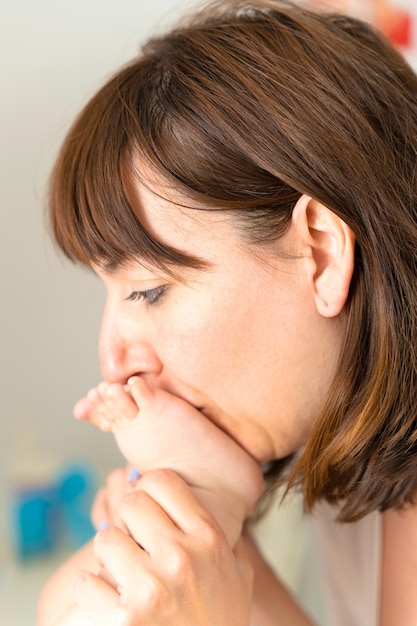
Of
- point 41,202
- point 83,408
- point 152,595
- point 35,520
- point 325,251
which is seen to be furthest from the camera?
point 35,520

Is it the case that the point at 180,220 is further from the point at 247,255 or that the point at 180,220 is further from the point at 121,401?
the point at 121,401

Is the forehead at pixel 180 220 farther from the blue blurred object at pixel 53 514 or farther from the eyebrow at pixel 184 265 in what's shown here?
the blue blurred object at pixel 53 514

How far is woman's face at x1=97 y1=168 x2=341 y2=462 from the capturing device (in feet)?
2.74

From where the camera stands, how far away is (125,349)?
0.91 m

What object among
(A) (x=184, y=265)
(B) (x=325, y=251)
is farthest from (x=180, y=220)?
(B) (x=325, y=251)

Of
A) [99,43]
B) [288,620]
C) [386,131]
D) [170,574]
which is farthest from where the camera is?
[99,43]

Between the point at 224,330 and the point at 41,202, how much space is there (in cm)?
70

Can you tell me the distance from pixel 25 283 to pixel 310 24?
0.85 metres

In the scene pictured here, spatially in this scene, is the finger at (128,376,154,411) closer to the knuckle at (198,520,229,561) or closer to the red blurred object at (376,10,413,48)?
the knuckle at (198,520,229,561)

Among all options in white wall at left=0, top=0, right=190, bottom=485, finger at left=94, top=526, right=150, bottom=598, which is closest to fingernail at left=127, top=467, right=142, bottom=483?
→ finger at left=94, top=526, right=150, bottom=598

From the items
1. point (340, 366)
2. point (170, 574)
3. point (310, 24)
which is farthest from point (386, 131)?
point (170, 574)

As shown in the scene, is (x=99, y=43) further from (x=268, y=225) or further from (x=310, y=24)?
(x=268, y=225)

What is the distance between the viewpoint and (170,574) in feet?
2.52

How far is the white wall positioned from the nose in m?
0.59
